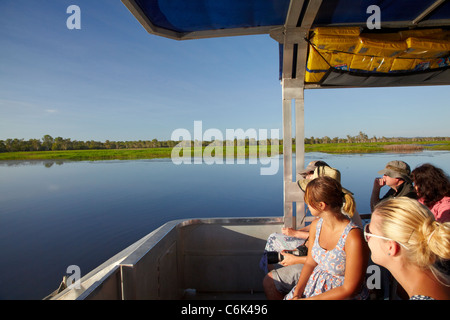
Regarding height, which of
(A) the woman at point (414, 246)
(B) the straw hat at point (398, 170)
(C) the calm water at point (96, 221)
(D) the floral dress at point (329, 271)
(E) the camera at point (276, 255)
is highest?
(B) the straw hat at point (398, 170)

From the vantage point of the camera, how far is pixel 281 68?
238 centimetres

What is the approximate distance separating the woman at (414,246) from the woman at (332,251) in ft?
0.99

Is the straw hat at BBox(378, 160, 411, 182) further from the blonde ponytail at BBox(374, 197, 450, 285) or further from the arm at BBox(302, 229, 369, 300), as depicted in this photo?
the blonde ponytail at BBox(374, 197, 450, 285)

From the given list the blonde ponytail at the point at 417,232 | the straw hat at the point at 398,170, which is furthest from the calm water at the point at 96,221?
the blonde ponytail at the point at 417,232

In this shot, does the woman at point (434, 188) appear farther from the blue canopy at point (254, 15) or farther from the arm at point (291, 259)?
the blue canopy at point (254, 15)

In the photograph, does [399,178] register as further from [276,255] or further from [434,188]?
[276,255]

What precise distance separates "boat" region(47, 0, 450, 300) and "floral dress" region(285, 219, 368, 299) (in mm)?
966

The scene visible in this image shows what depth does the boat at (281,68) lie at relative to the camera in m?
1.70

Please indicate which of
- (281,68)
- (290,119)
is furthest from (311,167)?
(281,68)

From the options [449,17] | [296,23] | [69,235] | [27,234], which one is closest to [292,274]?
[296,23]

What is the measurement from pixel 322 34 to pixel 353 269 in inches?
69.8

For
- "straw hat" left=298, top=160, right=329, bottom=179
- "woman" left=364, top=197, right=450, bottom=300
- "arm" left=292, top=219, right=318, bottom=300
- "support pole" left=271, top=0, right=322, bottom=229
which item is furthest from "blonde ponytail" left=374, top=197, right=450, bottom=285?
"support pole" left=271, top=0, right=322, bottom=229

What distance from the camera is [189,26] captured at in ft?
6.71

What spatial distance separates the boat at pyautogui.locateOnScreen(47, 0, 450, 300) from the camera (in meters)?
1.70
